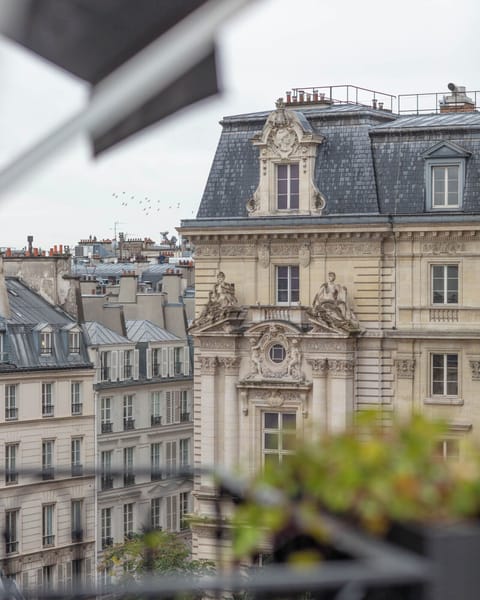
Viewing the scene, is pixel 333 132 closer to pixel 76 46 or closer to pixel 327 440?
pixel 76 46

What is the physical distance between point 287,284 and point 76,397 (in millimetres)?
19101

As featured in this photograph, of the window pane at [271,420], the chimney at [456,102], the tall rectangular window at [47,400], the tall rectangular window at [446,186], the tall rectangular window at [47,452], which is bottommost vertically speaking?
the tall rectangular window at [47,452]

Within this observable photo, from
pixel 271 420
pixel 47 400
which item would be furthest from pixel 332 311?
pixel 47 400

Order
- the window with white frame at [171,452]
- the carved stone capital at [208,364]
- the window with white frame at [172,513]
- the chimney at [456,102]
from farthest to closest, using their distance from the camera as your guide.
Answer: the window with white frame at [171,452] < the window with white frame at [172,513] < the chimney at [456,102] < the carved stone capital at [208,364]

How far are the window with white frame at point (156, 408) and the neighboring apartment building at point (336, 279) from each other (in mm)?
20777

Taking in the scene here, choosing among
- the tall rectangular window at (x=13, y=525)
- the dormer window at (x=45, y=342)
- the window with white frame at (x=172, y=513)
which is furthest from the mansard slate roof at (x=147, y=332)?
the tall rectangular window at (x=13, y=525)

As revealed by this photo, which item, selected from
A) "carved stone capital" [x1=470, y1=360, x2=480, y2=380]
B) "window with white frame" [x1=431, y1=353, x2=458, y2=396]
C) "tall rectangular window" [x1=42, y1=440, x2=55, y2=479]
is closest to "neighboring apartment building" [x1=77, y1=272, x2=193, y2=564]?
"tall rectangular window" [x1=42, y1=440, x2=55, y2=479]

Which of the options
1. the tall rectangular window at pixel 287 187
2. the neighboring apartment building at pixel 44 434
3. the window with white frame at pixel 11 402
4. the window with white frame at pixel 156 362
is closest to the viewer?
the tall rectangular window at pixel 287 187

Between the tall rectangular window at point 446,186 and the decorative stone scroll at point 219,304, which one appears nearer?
the tall rectangular window at point 446,186

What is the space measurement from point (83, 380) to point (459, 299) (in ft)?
74.1

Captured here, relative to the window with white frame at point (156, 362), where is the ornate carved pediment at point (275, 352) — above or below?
above

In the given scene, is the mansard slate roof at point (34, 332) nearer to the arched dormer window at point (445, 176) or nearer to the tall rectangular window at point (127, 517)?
the tall rectangular window at point (127, 517)

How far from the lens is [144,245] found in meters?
109

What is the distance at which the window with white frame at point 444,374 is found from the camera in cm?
4062
